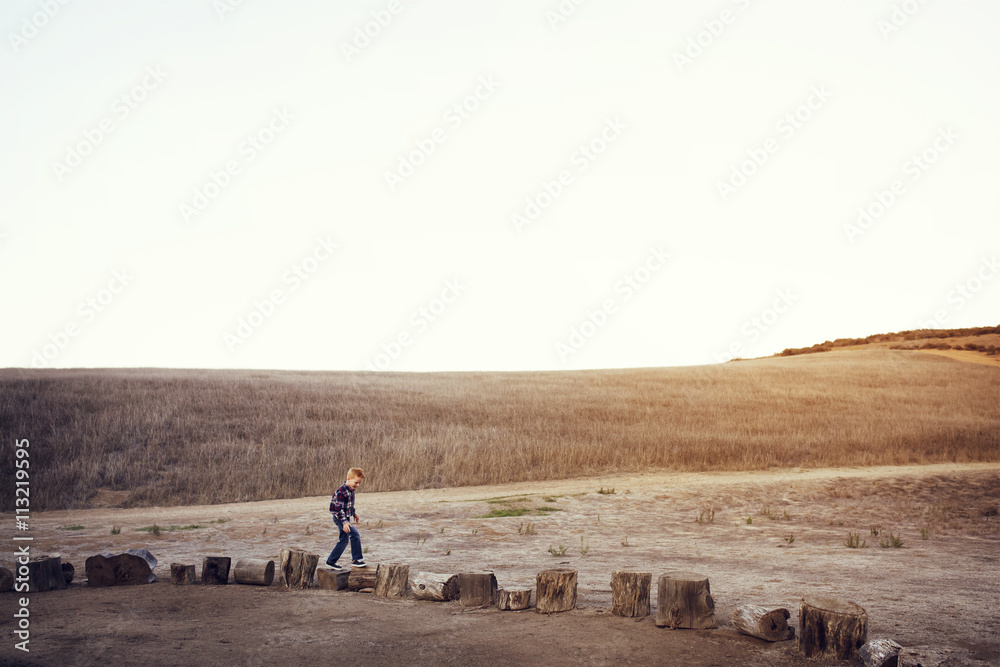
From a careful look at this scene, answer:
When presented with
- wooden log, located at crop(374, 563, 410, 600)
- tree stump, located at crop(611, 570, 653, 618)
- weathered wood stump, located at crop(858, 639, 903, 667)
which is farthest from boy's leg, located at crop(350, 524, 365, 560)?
weathered wood stump, located at crop(858, 639, 903, 667)

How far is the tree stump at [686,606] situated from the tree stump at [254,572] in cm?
511

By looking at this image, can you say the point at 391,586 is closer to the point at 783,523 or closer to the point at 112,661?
the point at 112,661

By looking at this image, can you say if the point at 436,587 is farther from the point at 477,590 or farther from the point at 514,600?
the point at 514,600

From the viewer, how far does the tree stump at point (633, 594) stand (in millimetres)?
8219

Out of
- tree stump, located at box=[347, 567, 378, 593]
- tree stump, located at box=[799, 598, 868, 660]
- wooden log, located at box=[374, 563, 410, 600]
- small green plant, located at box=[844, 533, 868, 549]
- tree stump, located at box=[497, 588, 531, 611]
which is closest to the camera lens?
tree stump, located at box=[799, 598, 868, 660]

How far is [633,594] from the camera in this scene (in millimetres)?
8227

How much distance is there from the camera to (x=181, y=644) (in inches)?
293

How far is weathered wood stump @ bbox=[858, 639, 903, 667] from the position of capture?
6441 millimetres

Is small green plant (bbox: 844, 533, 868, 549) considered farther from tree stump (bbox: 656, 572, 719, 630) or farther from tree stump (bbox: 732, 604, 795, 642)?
tree stump (bbox: 656, 572, 719, 630)

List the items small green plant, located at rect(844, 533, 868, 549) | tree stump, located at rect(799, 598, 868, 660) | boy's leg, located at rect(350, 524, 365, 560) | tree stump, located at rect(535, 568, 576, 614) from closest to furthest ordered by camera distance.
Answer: tree stump, located at rect(799, 598, 868, 660), tree stump, located at rect(535, 568, 576, 614), boy's leg, located at rect(350, 524, 365, 560), small green plant, located at rect(844, 533, 868, 549)

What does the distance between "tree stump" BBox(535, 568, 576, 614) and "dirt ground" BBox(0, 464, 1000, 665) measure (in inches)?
6.2

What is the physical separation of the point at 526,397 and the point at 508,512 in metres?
18.3

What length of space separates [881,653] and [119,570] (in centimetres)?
897

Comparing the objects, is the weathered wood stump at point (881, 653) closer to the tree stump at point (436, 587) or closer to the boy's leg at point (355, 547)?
the tree stump at point (436, 587)
